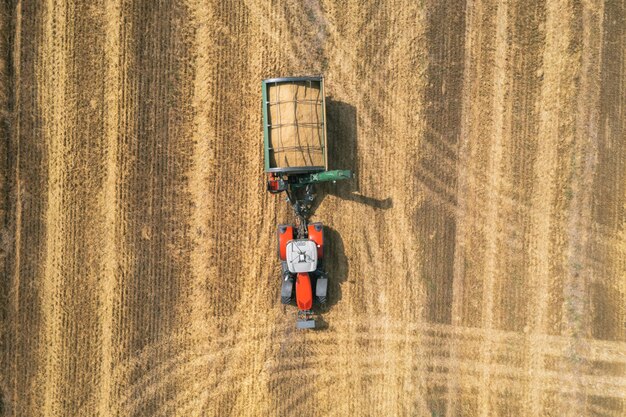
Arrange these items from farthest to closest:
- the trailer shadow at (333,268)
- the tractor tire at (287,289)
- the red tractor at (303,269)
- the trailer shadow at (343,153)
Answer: the trailer shadow at (333,268) → the trailer shadow at (343,153) → the tractor tire at (287,289) → the red tractor at (303,269)

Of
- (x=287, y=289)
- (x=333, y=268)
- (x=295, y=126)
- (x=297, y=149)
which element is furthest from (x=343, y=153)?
(x=287, y=289)

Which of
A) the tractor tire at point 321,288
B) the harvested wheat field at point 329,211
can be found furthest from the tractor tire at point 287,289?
the tractor tire at point 321,288

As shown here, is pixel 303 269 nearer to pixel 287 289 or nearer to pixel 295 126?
pixel 287 289

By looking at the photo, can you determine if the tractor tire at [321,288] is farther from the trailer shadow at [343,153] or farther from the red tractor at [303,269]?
the trailer shadow at [343,153]

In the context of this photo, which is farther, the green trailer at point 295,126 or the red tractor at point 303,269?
the red tractor at point 303,269

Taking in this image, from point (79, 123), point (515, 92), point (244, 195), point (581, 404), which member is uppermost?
point (515, 92)

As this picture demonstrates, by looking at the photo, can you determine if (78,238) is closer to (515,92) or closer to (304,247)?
(304,247)

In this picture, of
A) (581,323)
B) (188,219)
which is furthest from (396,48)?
(581,323)

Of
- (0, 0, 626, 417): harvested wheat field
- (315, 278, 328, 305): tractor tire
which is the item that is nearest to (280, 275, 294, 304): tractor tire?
(0, 0, 626, 417): harvested wheat field
